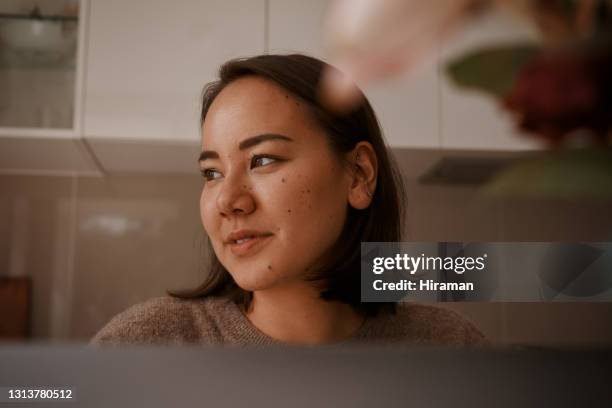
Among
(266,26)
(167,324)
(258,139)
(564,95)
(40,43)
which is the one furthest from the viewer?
(40,43)

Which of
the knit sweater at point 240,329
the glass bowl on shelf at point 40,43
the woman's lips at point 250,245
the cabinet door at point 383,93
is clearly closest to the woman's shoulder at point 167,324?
the knit sweater at point 240,329

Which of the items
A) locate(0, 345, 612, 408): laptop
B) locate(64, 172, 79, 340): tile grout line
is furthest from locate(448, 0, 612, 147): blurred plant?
locate(64, 172, 79, 340): tile grout line

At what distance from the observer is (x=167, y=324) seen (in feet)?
2.09

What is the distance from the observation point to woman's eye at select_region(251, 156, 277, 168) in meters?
0.53

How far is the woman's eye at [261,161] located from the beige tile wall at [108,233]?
19cm

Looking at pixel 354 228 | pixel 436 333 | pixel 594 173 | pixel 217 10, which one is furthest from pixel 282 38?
pixel 594 173

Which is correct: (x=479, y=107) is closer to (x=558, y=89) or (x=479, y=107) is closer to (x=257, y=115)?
(x=257, y=115)

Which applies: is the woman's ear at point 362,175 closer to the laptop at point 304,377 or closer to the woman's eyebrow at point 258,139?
the woman's eyebrow at point 258,139

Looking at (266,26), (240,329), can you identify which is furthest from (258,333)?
(266,26)

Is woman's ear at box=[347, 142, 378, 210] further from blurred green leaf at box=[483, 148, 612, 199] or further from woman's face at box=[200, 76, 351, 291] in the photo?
blurred green leaf at box=[483, 148, 612, 199]

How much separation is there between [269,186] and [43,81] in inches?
21.5

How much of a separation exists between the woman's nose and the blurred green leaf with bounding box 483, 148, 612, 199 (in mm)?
369

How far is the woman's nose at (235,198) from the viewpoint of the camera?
526 mm

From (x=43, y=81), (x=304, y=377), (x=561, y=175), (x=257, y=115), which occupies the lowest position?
(x=304, y=377)
